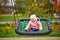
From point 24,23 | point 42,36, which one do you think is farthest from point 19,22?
point 42,36

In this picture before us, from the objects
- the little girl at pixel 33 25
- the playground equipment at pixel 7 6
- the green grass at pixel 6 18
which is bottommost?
the little girl at pixel 33 25

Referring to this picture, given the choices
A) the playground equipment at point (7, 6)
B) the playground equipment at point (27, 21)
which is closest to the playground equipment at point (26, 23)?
the playground equipment at point (27, 21)

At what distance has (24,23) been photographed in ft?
8.16

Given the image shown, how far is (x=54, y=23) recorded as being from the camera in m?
2.49

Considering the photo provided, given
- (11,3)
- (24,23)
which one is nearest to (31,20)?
(24,23)

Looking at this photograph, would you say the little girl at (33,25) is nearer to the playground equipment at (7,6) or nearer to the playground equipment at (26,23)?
the playground equipment at (26,23)

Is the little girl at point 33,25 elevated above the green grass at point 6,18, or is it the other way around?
the green grass at point 6,18

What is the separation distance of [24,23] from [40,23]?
14 centimetres

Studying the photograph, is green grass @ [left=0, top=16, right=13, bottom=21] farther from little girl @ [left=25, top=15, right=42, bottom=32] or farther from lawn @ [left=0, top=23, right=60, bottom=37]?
little girl @ [left=25, top=15, right=42, bottom=32]

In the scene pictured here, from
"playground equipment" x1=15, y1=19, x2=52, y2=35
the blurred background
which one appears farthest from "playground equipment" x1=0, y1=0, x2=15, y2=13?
"playground equipment" x1=15, y1=19, x2=52, y2=35

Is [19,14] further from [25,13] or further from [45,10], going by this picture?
[45,10]

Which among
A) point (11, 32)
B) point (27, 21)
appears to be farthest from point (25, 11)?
point (11, 32)

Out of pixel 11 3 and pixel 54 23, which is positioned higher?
pixel 11 3

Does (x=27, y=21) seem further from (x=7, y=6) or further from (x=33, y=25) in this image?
(x=7, y=6)
